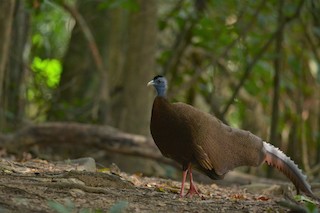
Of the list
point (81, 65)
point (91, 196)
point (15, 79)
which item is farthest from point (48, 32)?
point (91, 196)

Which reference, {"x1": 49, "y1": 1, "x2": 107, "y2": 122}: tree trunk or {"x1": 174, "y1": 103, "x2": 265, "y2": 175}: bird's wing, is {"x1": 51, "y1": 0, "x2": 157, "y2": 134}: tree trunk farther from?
→ {"x1": 174, "y1": 103, "x2": 265, "y2": 175}: bird's wing

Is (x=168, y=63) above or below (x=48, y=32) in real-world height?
below

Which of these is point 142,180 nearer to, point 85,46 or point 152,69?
point 152,69

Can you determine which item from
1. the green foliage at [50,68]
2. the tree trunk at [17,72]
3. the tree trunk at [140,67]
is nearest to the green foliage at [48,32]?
the green foliage at [50,68]

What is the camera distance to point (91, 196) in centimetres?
476

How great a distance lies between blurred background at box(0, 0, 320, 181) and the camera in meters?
9.45

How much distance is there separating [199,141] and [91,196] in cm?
106

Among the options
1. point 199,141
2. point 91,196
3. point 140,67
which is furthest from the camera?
point 140,67

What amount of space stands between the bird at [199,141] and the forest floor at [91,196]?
0.27 meters

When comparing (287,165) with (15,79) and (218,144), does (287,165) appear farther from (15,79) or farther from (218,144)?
(15,79)

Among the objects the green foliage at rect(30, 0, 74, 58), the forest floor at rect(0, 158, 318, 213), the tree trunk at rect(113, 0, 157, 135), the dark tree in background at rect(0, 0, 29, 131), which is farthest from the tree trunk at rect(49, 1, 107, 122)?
the forest floor at rect(0, 158, 318, 213)

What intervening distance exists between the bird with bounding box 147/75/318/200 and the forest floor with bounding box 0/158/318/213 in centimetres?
27

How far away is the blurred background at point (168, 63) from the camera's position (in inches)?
372

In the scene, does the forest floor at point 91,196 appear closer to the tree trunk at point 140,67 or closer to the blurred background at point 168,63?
the blurred background at point 168,63
